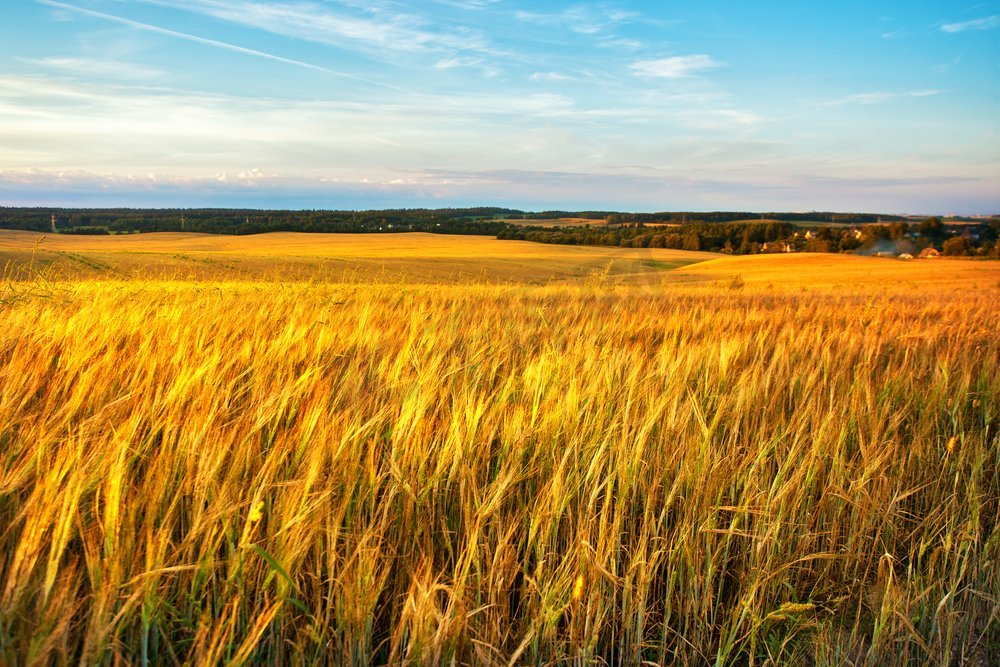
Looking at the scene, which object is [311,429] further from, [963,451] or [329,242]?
[329,242]

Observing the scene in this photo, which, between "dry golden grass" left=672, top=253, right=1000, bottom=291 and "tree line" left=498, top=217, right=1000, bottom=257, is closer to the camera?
"dry golden grass" left=672, top=253, right=1000, bottom=291

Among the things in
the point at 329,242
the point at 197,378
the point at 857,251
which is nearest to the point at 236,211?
the point at 329,242

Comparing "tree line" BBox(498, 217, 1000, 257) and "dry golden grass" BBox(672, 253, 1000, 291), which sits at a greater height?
"tree line" BBox(498, 217, 1000, 257)

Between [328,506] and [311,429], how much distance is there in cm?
39

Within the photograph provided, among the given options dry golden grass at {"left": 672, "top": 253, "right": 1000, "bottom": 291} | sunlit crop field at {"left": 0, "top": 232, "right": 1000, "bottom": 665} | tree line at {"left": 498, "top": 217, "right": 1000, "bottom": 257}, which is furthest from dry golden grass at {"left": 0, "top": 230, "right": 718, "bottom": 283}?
tree line at {"left": 498, "top": 217, "right": 1000, "bottom": 257}

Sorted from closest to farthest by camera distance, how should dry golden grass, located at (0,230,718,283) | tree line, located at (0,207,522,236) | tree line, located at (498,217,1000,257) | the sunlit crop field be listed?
the sunlit crop field < dry golden grass, located at (0,230,718,283) < tree line, located at (498,217,1000,257) < tree line, located at (0,207,522,236)

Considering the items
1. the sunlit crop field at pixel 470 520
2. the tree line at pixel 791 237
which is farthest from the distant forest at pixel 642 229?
the sunlit crop field at pixel 470 520

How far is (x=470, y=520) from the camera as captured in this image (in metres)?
1.61

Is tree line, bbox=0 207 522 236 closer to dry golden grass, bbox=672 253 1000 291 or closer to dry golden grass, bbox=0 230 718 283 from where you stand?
dry golden grass, bbox=0 230 718 283

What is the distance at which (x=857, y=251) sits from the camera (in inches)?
1625

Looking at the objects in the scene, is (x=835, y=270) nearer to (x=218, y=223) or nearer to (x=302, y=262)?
(x=302, y=262)

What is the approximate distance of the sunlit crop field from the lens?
4.14ft

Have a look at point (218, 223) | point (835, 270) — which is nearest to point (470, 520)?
point (835, 270)

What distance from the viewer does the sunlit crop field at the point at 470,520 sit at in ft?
4.14
